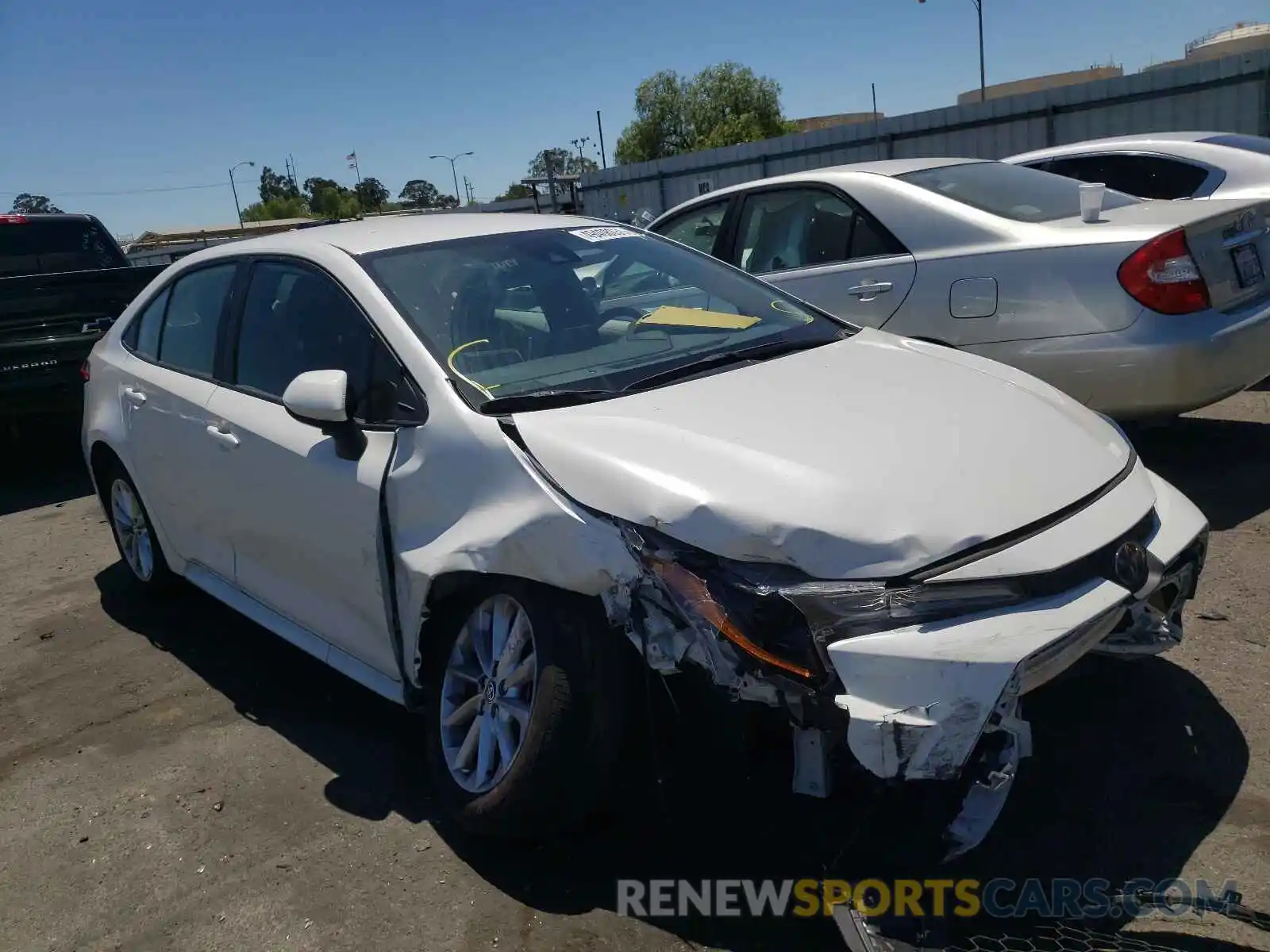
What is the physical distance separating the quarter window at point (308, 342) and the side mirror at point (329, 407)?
6cm

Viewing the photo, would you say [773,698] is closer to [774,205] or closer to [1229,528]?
[1229,528]

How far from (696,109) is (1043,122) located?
53.0 meters

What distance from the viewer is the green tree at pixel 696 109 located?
65.1 metres

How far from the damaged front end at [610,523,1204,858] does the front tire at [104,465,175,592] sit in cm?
320

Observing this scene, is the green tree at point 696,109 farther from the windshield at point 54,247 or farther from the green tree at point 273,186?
the windshield at point 54,247

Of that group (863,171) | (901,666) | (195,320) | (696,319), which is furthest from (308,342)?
(863,171)

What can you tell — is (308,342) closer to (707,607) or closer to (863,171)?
(707,607)

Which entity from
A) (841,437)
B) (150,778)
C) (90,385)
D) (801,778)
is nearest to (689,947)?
(801,778)

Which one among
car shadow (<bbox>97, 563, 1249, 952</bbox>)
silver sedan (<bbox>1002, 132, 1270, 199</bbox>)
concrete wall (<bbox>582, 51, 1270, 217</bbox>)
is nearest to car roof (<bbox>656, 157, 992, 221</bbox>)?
silver sedan (<bbox>1002, 132, 1270, 199</bbox>)

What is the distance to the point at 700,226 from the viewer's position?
6762mm

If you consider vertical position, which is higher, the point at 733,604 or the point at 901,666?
the point at 733,604

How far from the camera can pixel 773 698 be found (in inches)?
92.7

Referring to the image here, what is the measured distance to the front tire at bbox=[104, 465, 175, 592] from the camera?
16.2ft

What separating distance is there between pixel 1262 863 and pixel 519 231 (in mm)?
2942
